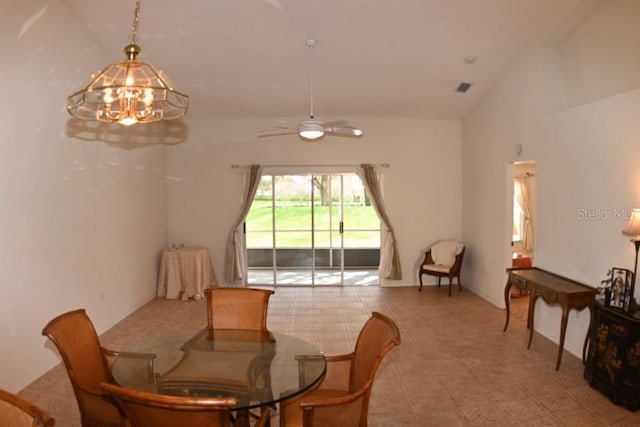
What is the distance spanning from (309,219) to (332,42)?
129 inches

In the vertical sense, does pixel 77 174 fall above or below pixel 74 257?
above

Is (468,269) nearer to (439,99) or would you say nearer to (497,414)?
(439,99)

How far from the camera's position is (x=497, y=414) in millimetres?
3084

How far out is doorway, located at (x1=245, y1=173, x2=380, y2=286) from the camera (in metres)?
7.20

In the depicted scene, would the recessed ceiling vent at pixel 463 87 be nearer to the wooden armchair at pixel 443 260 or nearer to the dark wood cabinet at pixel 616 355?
the wooden armchair at pixel 443 260

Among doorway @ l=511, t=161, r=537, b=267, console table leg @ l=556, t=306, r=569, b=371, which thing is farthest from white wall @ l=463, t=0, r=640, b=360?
doorway @ l=511, t=161, r=537, b=267

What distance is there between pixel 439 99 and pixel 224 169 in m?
3.64

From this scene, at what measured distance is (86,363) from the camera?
2.45 m

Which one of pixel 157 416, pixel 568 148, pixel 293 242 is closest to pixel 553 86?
pixel 568 148

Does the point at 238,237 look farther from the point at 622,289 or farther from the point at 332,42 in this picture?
the point at 622,289

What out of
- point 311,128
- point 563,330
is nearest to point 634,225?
point 563,330

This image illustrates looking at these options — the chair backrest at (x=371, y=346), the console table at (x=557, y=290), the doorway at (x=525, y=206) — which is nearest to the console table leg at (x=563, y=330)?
the console table at (x=557, y=290)

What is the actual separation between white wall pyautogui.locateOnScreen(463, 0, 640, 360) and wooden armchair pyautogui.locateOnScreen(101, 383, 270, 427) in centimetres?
358

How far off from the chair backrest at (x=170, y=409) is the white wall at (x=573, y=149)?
3.58 m
